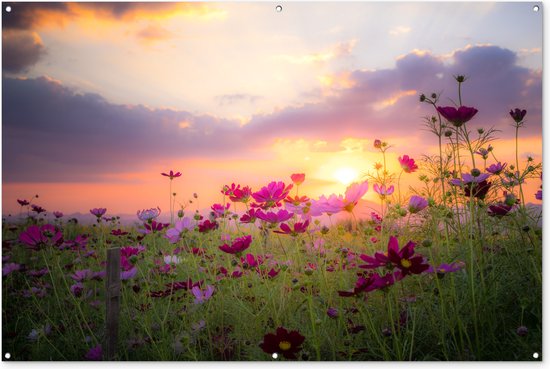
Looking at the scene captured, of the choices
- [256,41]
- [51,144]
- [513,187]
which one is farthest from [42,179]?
[513,187]

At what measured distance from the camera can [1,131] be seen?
4.48ft

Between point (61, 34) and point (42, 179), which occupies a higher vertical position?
point (61, 34)

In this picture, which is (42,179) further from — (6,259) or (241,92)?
(241,92)

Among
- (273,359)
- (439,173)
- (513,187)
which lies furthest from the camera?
(439,173)

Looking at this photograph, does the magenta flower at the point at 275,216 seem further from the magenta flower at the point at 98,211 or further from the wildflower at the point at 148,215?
the magenta flower at the point at 98,211

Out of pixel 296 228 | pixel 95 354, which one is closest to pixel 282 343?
pixel 296 228

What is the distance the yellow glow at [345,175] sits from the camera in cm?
141

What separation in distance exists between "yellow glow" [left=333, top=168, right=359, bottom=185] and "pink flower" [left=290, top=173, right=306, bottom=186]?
0.36ft

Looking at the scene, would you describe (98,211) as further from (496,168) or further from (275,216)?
(496,168)

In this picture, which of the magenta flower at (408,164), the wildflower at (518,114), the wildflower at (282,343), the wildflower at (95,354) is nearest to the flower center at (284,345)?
the wildflower at (282,343)

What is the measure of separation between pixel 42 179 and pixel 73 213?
156 millimetres

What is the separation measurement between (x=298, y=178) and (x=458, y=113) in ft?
1.70

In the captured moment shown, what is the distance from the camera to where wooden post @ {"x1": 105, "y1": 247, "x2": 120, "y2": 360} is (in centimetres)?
122

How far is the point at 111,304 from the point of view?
1.23 meters
